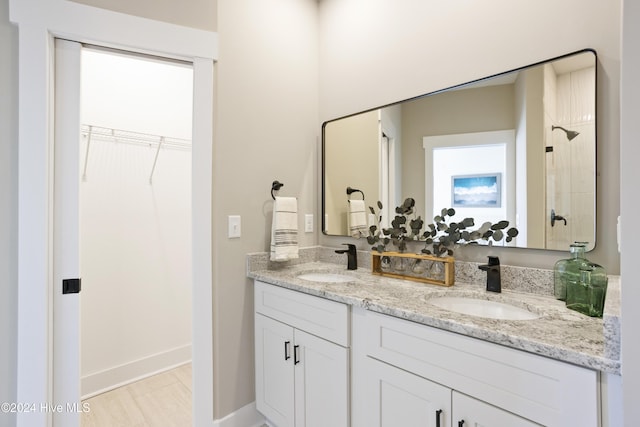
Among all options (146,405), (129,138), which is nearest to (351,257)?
(146,405)

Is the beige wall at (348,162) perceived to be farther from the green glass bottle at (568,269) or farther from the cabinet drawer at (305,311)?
the green glass bottle at (568,269)

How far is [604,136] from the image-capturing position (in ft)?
3.94

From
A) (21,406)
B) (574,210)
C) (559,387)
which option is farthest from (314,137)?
(21,406)

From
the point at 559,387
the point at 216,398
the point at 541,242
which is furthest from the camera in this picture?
the point at 216,398

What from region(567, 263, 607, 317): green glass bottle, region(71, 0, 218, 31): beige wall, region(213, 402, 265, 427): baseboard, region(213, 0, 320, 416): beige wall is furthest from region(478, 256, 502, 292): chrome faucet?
Answer: region(71, 0, 218, 31): beige wall

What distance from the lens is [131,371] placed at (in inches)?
97.8

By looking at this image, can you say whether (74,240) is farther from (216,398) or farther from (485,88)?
(485,88)

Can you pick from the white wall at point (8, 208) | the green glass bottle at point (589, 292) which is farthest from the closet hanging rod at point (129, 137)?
the green glass bottle at point (589, 292)

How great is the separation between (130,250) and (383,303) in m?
2.13

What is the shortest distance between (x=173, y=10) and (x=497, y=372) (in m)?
2.10

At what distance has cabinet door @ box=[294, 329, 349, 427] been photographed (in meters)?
1.40

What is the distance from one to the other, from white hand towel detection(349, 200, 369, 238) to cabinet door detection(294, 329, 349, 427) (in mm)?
748

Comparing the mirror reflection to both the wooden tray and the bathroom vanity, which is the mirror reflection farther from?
the bathroom vanity

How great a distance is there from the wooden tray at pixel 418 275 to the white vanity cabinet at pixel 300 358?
18.9 inches
